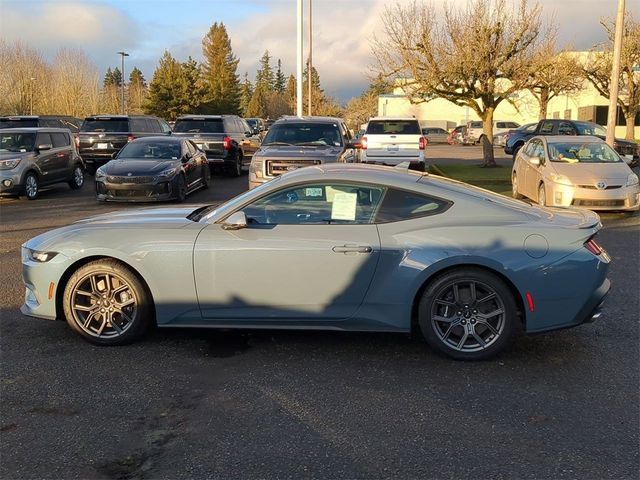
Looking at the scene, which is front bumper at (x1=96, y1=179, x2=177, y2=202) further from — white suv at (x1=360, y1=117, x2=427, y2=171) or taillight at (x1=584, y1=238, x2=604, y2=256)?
taillight at (x1=584, y1=238, x2=604, y2=256)

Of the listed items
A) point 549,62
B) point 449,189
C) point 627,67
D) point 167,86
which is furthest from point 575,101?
point 449,189

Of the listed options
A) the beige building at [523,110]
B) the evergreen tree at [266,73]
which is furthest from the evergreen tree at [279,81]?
the beige building at [523,110]

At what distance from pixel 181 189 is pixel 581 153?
335 inches

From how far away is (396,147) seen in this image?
659 inches

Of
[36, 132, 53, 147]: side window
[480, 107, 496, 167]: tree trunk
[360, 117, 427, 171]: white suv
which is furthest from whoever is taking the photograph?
[480, 107, 496, 167]: tree trunk

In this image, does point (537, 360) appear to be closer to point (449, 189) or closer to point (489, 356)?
point (489, 356)

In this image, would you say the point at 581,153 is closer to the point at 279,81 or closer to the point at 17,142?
the point at 17,142

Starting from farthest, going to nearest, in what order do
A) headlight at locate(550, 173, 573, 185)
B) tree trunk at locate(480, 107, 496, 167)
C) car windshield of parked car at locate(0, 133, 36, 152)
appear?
tree trunk at locate(480, 107, 496, 167), car windshield of parked car at locate(0, 133, 36, 152), headlight at locate(550, 173, 573, 185)

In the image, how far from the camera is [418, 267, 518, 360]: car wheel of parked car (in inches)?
177

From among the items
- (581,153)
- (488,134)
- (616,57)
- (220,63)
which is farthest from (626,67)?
(220,63)

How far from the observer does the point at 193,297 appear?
4684mm

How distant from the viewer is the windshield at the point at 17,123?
20.8 metres

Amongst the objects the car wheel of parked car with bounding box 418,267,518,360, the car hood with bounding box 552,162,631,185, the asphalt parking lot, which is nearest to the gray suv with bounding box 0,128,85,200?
the asphalt parking lot

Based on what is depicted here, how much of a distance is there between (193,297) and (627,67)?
35.1 meters
